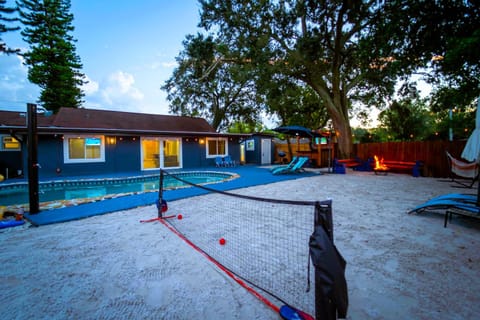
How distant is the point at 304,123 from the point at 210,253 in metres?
18.1

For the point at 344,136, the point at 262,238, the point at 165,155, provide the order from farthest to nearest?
the point at 165,155 < the point at 344,136 < the point at 262,238

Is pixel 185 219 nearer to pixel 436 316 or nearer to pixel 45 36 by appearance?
pixel 436 316

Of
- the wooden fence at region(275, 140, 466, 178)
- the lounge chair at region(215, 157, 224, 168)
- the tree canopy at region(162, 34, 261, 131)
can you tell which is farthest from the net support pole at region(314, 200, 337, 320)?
the tree canopy at region(162, 34, 261, 131)

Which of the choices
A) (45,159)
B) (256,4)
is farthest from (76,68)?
(256,4)

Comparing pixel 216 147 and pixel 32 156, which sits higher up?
pixel 216 147

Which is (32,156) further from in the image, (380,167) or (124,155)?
A: (380,167)

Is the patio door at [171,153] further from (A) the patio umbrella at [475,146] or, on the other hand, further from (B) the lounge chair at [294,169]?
(A) the patio umbrella at [475,146]

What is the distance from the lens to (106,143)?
1205cm

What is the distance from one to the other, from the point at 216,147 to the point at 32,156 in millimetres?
11962

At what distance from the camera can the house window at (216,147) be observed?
619 inches

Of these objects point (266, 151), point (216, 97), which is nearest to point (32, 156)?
point (266, 151)

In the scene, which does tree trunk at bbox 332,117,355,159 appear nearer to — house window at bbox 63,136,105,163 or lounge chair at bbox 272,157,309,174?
lounge chair at bbox 272,157,309,174

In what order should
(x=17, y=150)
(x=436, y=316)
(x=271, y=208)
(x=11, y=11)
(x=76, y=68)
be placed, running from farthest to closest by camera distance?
1. (x=76, y=68)
2. (x=17, y=150)
3. (x=11, y=11)
4. (x=271, y=208)
5. (x=436, y=316)

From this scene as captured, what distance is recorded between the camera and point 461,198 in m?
4.00
